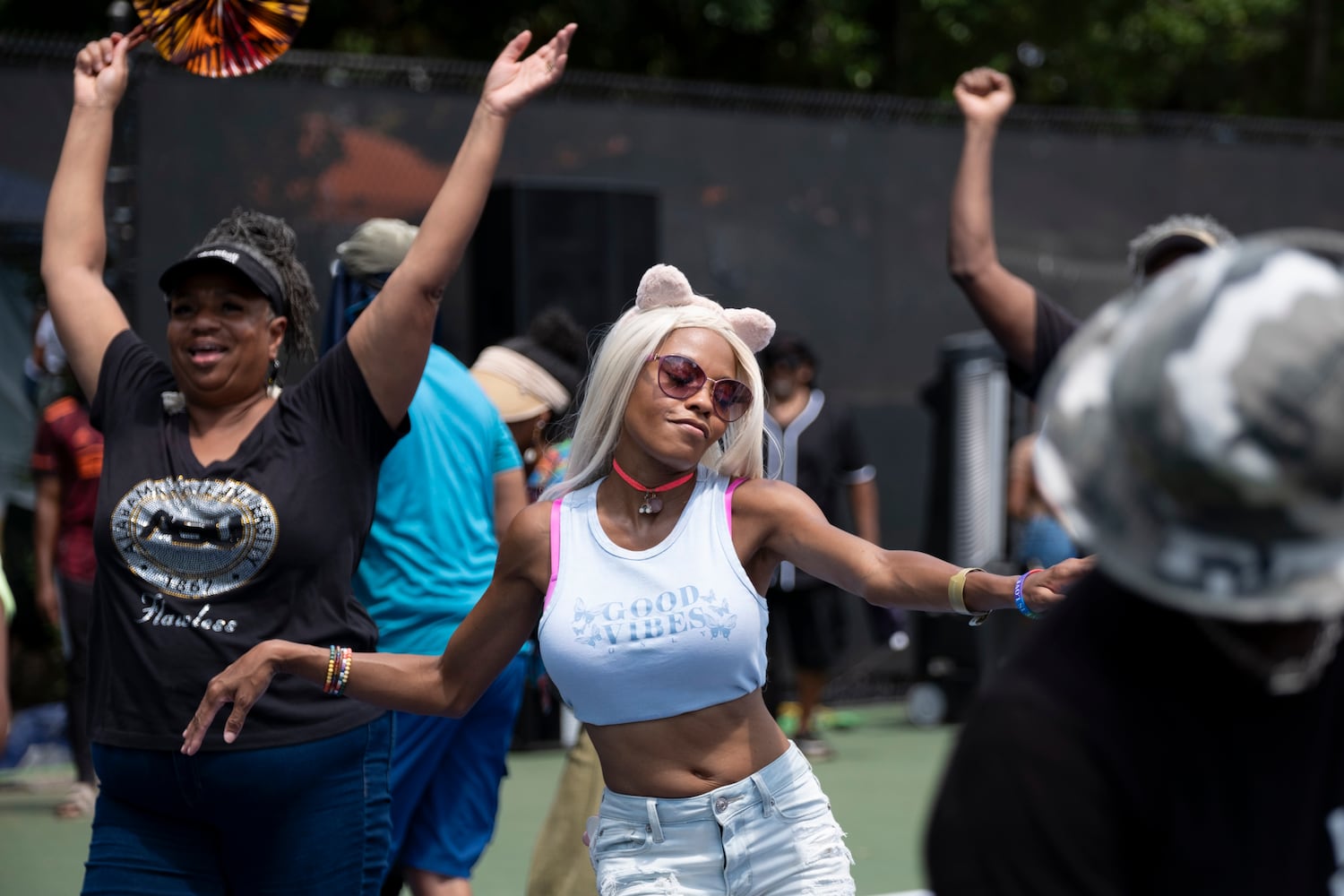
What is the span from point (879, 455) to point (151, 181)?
4.70 m

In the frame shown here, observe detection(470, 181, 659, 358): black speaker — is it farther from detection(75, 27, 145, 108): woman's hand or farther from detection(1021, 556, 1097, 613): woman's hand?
detection(1021, 556, 1097, 613): woman's hand

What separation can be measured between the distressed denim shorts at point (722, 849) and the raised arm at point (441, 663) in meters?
0.37

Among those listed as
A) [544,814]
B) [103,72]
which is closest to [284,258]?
[103,72]

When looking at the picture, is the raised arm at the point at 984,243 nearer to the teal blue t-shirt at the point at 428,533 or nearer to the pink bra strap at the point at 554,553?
the pink bra strap at the point at 554,553

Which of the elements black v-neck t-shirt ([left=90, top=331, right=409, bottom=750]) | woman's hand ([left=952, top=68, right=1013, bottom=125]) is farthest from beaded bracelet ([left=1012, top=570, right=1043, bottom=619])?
woman's hand ([left=952, top=68, right=1013, bottom=125])

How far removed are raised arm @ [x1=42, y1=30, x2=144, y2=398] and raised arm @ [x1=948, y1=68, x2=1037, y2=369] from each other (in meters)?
1.82

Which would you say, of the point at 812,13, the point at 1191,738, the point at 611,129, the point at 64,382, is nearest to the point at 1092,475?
the point at 1191,738

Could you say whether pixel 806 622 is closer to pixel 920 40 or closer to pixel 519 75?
pixel 519 75

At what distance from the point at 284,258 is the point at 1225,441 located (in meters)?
2.64

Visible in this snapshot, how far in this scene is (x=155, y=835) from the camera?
3.21m

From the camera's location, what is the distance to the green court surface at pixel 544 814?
609 cm

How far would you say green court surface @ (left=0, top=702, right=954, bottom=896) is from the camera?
609 centimetres

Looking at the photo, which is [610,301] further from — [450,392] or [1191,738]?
[1191,738]

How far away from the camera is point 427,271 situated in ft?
10.6
